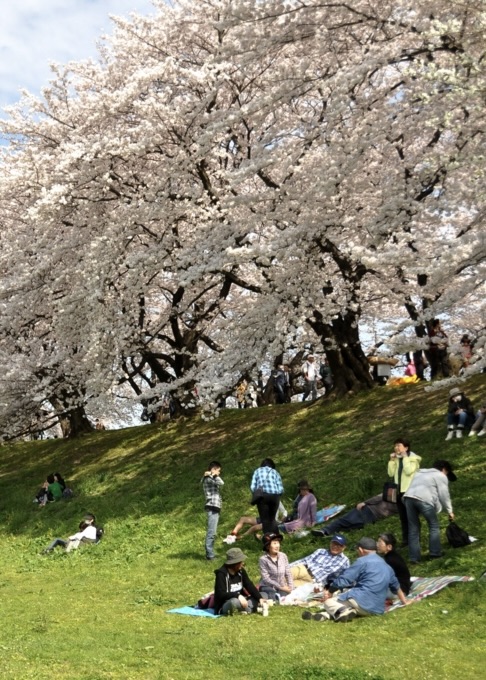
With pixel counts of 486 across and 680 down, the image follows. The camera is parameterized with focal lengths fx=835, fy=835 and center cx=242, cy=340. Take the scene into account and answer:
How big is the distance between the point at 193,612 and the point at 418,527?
10.7 ft

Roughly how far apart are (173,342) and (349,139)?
11.3m

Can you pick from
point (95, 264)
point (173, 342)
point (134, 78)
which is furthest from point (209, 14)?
point (173, 342)

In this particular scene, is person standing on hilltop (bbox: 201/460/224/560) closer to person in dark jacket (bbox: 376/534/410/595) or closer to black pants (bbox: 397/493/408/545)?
black pants (bbox: 397/493/408/545)

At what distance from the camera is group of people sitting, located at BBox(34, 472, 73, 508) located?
21703 mm

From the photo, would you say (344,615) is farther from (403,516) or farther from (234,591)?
(403,516)

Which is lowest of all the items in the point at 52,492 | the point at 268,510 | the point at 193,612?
the point at 193,612

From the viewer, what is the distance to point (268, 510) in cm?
1400

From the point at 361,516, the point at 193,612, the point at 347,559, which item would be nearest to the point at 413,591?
the point at 347,559

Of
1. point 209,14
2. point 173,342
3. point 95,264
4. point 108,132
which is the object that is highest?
point 209,14

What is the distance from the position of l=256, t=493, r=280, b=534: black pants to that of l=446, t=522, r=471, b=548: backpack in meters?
3.31

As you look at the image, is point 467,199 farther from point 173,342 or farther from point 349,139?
point 173,342

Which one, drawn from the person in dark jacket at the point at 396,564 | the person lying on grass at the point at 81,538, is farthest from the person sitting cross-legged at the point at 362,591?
the person lying on grass at the point at 81,538

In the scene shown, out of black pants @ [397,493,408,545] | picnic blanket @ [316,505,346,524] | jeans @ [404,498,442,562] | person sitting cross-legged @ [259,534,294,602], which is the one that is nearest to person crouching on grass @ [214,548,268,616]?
person sitting cross-legged @ [259,534,294,602]

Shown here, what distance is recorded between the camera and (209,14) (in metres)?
21.6
